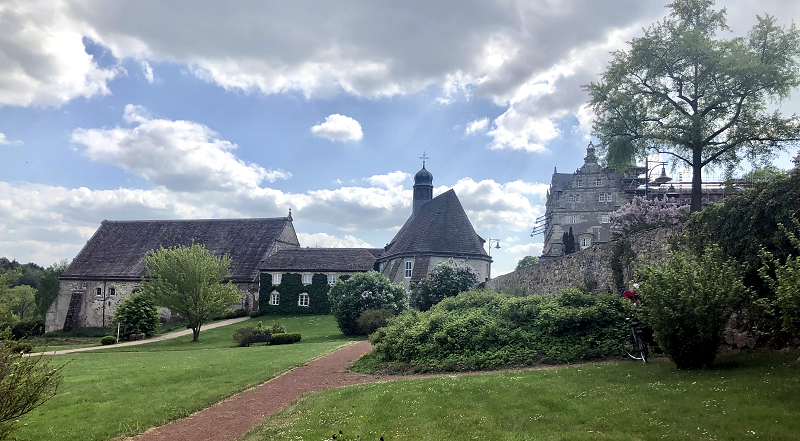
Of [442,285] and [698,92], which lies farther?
[442,285]

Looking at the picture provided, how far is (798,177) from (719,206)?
2.01 m

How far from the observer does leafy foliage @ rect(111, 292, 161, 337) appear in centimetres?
3553

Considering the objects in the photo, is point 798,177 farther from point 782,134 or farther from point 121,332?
point 121,332

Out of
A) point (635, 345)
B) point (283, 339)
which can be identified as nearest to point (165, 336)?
point (283, 339)

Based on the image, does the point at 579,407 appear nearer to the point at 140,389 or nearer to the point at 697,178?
the point at 140,389

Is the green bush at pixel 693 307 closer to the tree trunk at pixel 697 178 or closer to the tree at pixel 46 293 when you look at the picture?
the tree trunk at pixel 697 178

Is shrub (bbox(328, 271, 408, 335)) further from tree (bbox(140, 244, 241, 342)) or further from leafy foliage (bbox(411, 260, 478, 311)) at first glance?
tree (bbox(140, 244, 241, 342))

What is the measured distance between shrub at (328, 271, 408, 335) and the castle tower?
27289 millimetres

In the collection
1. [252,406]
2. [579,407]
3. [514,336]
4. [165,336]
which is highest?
[514,336]

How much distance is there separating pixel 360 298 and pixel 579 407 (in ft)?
77.2

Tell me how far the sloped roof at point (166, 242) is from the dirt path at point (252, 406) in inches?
1479

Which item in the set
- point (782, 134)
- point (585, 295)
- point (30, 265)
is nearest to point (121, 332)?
point (585, 295)

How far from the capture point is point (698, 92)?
22297 mm

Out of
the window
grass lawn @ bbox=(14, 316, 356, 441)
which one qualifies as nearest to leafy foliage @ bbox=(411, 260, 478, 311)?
grass lawn @ bbox=(14, 316, 356, 441)
